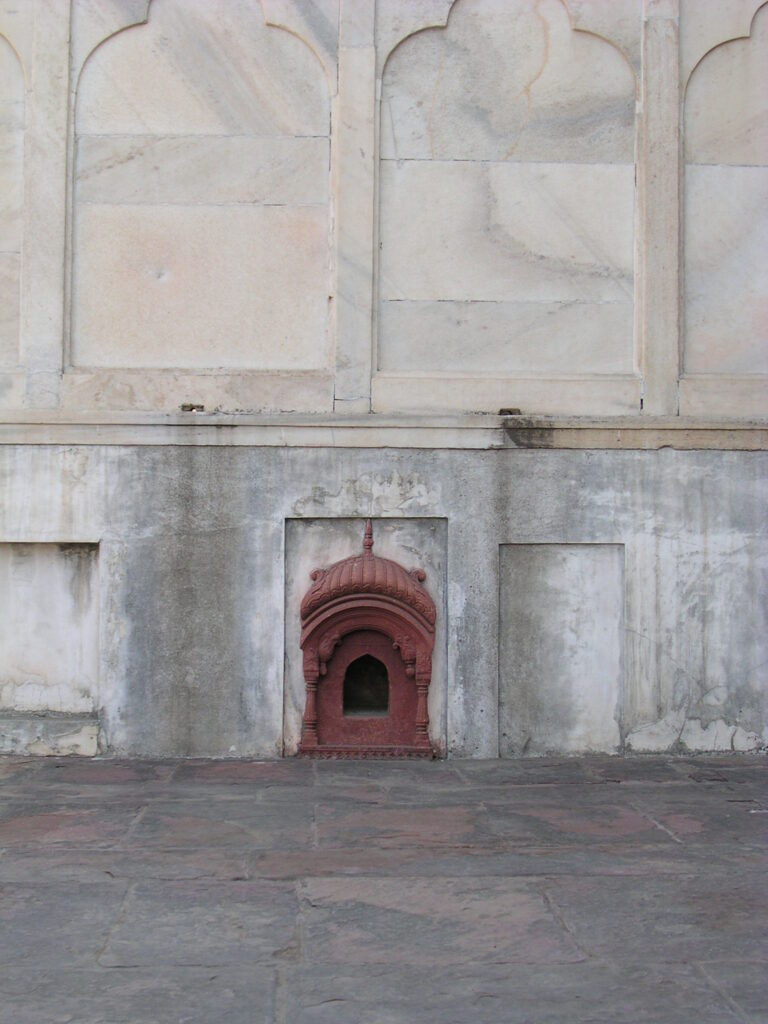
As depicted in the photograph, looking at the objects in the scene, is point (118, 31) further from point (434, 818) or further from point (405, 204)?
point (434, 818)

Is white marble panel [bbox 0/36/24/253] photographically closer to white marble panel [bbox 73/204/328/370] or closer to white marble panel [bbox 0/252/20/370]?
white marble panel [bbox 0/252/20/370]

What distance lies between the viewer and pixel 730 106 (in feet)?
25.7

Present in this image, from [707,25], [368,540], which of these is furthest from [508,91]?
[368,540]

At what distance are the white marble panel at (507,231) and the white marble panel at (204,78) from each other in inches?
32.1

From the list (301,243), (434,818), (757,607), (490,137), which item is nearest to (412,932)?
(434,818)

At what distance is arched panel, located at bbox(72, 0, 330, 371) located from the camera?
7617 mm

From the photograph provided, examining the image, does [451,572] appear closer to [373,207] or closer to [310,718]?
[310,718]

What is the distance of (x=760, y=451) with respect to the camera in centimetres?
770

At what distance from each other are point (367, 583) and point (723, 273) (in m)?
3.30

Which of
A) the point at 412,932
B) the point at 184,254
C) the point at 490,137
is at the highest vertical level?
the point at 490,137

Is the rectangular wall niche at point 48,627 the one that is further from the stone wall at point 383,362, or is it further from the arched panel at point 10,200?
the arched panel at point 10,200

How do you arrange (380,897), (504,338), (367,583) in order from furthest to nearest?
1. (504,338)
2. (367,583)
3. (380,897)

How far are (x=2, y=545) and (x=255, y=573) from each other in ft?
5.68

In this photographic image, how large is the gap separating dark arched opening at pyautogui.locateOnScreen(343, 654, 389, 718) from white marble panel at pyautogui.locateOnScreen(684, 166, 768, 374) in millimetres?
2989
